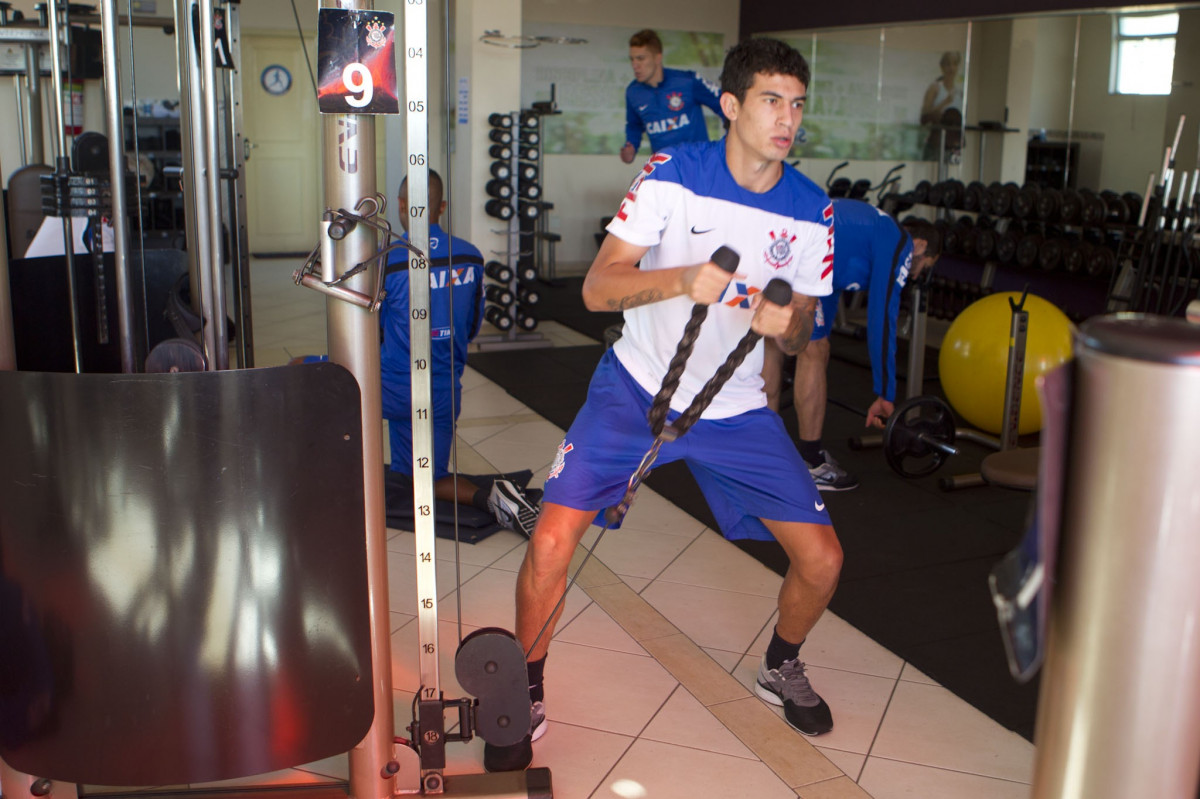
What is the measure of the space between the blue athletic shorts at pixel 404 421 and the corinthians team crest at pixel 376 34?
198 cm

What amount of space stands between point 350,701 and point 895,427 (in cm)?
280

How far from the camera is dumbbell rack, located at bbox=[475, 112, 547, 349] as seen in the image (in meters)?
6.74

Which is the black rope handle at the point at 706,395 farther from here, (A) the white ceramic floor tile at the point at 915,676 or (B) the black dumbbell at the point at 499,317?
(B) the black dumbbell at the point at 499,317

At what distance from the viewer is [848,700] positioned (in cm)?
255

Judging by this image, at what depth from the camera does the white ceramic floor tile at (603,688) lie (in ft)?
7.93

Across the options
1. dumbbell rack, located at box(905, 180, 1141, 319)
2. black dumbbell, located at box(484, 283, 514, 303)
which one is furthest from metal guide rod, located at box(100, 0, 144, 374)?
dumbbell rack, located at box(905, 180, 1141, 319)

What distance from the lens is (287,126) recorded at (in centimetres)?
1084

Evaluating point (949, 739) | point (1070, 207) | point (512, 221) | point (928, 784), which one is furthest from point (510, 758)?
point (1070, 207)

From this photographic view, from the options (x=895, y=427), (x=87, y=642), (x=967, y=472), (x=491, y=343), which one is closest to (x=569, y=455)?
(x=87, y=642)

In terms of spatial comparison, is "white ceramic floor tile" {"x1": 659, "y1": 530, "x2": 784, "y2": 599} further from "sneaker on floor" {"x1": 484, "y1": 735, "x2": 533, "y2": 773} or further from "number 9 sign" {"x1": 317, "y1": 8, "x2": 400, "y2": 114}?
"number 9 sign" {"x1": 317, "y1": 8, "x2": 400, "y2": 114}

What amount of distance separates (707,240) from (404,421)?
1.70 meters

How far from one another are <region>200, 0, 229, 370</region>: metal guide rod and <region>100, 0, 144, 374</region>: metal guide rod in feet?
0.46

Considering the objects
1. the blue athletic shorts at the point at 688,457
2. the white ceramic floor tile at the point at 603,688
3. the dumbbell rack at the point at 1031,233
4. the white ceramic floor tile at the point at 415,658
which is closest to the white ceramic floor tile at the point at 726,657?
the white ceramic floor tile at the point at 603,688

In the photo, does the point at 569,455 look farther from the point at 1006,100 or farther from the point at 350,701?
the point at 1006,100
